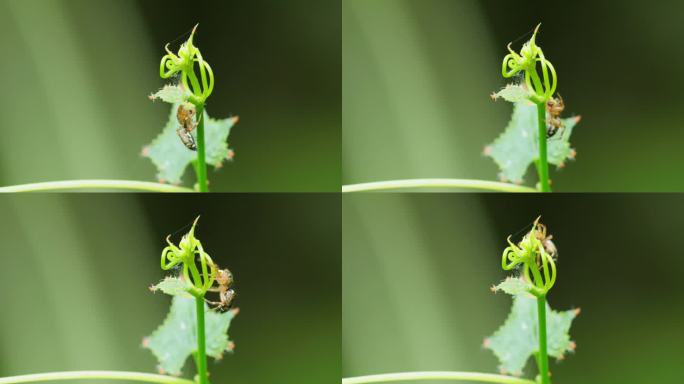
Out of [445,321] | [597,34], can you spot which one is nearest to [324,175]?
[445,321]

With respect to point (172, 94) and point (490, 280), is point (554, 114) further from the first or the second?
point (172, 94)

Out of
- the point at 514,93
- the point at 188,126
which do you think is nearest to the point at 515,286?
the point at 514,93

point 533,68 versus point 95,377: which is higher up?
point 533,68

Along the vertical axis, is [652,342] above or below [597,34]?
below

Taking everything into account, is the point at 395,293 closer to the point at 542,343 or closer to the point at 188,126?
the point at 542,343

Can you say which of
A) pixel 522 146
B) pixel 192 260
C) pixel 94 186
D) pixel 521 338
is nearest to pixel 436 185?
pixel 522 146

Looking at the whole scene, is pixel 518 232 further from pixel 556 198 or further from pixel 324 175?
pixel 324 175

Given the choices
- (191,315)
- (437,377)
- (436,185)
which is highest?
(436,185)
